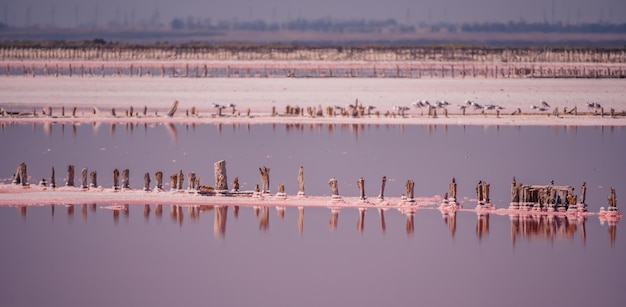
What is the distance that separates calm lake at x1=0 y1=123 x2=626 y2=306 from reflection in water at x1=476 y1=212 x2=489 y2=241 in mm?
34

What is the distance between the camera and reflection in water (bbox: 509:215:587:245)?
23295 mm

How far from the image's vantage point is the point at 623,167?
31875 millimetres

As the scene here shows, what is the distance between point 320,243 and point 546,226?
390cm

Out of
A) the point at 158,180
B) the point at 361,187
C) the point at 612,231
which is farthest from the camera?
the point at 158,180

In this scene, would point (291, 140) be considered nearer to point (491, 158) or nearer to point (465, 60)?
point (491, 158)

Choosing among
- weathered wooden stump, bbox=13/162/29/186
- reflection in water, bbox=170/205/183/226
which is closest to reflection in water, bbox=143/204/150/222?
reflection in water, bbox=170/205/183/226

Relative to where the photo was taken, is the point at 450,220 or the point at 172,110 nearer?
the point at 450,220

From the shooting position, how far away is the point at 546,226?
23875mm

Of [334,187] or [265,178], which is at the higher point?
[265,178]

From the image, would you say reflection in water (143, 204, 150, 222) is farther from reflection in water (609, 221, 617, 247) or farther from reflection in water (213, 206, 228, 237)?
reflection in water (609, 221, 617, 247)

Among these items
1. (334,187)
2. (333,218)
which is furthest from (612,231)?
(334,187)

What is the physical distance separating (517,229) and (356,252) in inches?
124

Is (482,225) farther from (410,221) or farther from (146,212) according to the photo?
(146,212)

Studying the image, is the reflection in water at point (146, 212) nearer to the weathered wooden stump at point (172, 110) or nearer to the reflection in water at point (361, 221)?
the reflection in water at point (361, 221)
